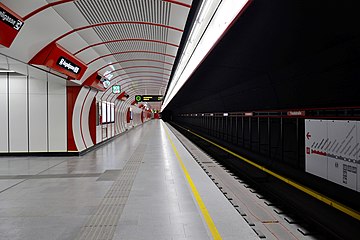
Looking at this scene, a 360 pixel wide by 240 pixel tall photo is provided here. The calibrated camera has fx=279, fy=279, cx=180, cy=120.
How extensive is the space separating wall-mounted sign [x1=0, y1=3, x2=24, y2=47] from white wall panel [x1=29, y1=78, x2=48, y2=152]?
16.8 feet

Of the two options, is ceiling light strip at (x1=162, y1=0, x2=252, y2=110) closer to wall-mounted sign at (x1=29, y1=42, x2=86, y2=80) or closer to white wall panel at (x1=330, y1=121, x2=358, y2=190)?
white wall panel at (x1=330, y1=121, x2=358, y2=190)

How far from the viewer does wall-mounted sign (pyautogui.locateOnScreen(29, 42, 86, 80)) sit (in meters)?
6.79

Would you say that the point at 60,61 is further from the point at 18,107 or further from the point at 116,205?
the point at 116,205

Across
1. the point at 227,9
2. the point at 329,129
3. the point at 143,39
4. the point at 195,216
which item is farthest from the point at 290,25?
the point at 143,39

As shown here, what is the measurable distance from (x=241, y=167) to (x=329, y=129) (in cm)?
401

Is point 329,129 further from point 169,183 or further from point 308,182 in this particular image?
point 169,183

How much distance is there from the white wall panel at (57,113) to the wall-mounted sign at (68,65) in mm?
1588

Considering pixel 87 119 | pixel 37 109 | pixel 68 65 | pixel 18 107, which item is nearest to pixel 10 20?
pixel 68 65

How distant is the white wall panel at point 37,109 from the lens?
31.9ft

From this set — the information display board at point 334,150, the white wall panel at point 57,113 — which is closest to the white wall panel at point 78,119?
the white wall panel at point 57,113

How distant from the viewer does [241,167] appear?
7934mm

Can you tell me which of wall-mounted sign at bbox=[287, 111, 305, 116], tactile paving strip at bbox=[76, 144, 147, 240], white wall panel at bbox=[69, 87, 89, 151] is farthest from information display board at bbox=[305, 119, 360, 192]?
white wall panel at bbox=[69, 87, 89, 151]

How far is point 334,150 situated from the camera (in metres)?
4.01

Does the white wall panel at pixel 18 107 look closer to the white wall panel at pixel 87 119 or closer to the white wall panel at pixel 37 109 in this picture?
the white wall panel at pixel 37 109
